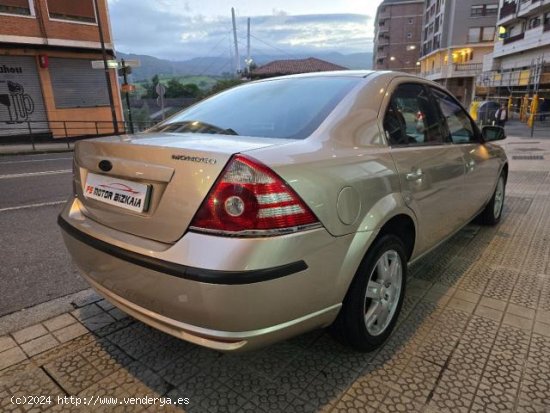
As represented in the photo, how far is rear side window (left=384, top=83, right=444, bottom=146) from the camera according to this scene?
8.46ft

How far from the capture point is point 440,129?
10.5 ft

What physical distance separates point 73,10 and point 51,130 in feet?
19.2

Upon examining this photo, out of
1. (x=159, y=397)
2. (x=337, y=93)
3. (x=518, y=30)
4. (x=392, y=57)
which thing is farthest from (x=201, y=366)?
(x=392, y=57)

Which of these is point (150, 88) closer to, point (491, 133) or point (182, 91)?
point (182, 91)

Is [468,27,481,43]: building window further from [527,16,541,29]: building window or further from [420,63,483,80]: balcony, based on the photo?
[527,16,541,29]: building window

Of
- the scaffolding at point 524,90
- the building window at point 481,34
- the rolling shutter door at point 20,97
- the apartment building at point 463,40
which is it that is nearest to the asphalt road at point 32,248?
the rolling shutter door at point 20,97

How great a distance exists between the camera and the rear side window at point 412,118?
8.46 feet

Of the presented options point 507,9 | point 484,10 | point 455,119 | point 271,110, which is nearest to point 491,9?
point 484,10

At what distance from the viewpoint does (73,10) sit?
1916 centimetres

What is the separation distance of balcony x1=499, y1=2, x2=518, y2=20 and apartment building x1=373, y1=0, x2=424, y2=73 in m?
41.0

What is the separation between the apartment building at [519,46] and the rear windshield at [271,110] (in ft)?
100

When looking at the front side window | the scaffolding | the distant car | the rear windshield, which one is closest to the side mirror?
the front side window

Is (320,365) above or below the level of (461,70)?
below

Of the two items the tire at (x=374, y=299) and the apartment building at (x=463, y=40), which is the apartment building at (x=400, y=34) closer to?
the apartment building at (x=463, y=40)
